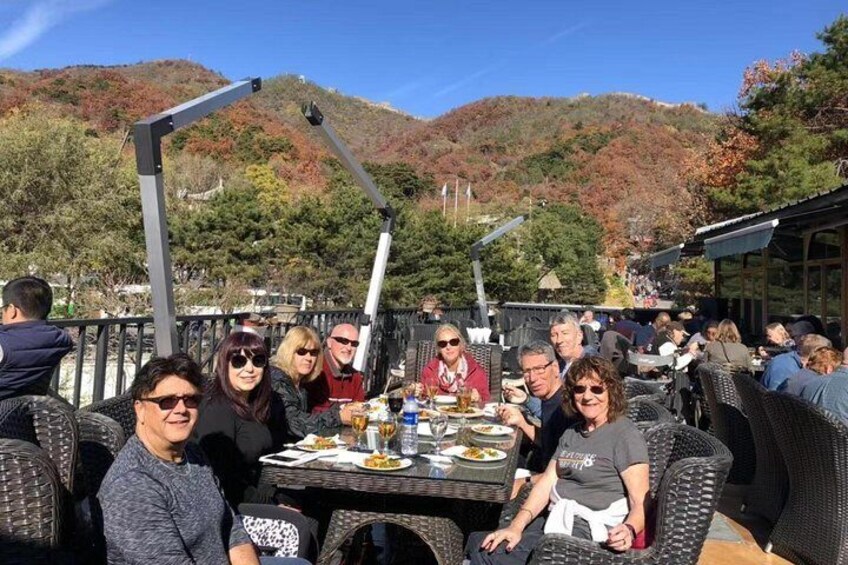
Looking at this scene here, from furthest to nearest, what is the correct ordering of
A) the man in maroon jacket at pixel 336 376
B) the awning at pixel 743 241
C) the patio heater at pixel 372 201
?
the awning at pixel 743 241, the patio heater at pixel 372 201, the man in maroon jacket at pixel 336 376

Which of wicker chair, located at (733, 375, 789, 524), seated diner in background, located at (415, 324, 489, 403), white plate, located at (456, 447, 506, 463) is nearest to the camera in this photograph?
white plate, located at (456, 447, 506, 463)

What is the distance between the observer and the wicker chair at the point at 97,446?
1.86m

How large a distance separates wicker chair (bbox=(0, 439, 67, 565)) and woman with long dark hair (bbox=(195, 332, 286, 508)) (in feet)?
3.01

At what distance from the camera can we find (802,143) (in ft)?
50.7

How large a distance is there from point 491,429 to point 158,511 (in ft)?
5.55

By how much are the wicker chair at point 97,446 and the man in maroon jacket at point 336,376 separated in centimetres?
172

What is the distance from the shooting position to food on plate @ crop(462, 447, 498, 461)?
8.05 ft

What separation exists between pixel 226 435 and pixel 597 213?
46031mm

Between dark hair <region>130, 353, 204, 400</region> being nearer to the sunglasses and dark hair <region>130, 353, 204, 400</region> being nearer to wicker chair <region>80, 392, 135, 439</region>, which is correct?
wicker chair <region>80, 392, 135, 439</region>

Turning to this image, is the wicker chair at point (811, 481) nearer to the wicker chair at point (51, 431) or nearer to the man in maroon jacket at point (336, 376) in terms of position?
the man in maroon jacket at point (336, 376)

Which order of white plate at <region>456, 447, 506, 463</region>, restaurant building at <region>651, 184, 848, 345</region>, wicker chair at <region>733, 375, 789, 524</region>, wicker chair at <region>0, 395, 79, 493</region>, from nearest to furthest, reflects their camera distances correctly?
wicker chair at <region>0, 395, 79, 493</region>
white plate at <region>456, 447, 506, 463</region>
wicker chair at <region>733, 375, 789, 524</region>
restaurant building at <region>651, 184, 848, 345</region>

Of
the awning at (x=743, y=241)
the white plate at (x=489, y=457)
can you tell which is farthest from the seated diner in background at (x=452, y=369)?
the awning at (x=743, y=241)

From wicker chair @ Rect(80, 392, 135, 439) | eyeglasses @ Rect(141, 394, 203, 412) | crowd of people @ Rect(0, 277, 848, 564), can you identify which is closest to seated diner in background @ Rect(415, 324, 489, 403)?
crowd of people @ Rect(0, 277, 848, 564)

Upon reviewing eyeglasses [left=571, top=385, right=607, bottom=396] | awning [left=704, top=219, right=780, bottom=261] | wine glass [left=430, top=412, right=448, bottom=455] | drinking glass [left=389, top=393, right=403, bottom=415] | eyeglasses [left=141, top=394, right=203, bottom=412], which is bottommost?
wine glass [left=430, top=412, right=448, bottom=455]
